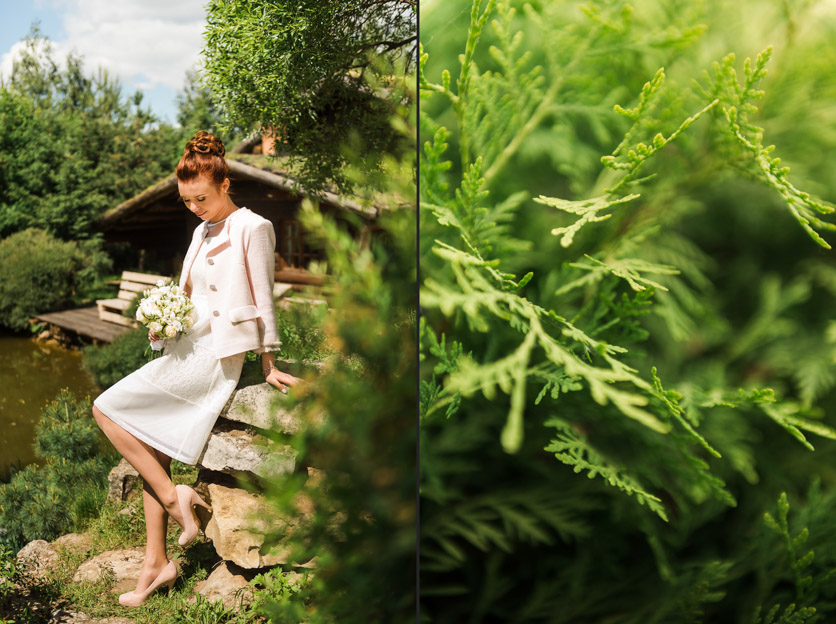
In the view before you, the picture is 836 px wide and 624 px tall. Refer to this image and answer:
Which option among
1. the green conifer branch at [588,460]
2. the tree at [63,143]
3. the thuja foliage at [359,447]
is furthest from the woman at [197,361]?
the green conifer branch at [588,460]

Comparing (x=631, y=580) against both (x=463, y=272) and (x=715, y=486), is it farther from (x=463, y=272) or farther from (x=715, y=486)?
(x=463, y=272)

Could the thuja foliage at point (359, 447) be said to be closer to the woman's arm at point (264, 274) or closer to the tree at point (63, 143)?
the woman's arm at point (264, 274)

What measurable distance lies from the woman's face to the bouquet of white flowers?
0.56 ft

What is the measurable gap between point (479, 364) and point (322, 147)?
2.12ft

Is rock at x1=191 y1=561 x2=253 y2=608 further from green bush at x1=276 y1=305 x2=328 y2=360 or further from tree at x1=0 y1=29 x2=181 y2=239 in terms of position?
tree at x1=0 y1=29 x2=181 y2=239

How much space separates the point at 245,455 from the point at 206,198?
1.81 ft

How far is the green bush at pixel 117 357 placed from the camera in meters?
1.42

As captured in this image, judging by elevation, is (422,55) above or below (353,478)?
above

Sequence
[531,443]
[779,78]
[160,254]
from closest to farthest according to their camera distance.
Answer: [779,78], [531,443], [160,254]

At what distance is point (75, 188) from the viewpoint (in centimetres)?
152

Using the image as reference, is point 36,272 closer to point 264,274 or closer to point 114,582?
point 264,274

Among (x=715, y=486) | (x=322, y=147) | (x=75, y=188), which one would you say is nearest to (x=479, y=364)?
(x=715, y=486)

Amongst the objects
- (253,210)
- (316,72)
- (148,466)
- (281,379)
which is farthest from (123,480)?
(316,72)

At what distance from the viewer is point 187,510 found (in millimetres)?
1363
